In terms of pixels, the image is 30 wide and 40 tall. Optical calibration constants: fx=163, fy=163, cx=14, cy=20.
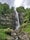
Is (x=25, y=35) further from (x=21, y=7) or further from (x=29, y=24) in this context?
(x=21, y=7)

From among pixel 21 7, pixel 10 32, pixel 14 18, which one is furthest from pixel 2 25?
pixel 21 7

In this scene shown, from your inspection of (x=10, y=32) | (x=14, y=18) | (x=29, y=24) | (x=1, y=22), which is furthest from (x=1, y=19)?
(x=10, y=32)

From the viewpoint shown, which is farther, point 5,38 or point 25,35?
point 25,35

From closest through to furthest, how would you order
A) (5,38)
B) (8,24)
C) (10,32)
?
(5,38) → (10,32) → (8,24)

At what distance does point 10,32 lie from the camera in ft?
39.5

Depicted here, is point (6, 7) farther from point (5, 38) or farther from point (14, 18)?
point (5, 38)

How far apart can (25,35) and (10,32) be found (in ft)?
3.79

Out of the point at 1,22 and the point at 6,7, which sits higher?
the point at 6,7

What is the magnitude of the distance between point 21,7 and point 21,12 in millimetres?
1955

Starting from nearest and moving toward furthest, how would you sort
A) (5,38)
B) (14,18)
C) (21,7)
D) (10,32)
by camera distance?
1. (5,38)
2. (10,32)
3. (14,18)
4. (21,7)

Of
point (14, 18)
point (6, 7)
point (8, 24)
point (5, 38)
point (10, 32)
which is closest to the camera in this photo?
point (5, 38)

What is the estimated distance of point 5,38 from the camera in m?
11.1

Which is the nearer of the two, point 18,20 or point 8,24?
point 8,24

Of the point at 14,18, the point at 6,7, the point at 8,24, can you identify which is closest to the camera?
the point at 8,24
